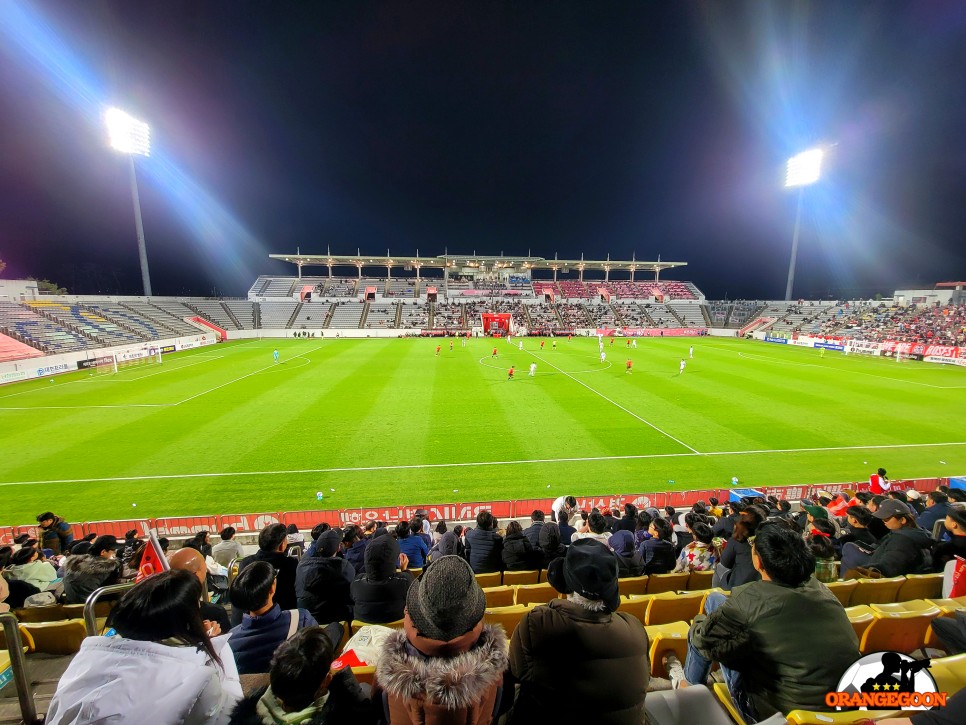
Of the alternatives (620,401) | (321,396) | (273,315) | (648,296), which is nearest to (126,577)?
(321,396)

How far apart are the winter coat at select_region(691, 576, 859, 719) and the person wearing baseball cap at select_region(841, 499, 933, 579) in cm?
392

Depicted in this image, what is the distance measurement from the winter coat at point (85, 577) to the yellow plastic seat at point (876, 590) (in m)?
8.97

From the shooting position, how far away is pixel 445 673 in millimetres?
1804

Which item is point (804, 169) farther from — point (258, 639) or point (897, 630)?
point (258, 639)

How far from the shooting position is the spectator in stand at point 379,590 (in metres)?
4.33

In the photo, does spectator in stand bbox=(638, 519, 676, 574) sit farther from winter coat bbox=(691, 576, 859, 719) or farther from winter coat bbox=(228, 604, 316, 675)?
winter coat bbox=(228, 604, 316, 675)

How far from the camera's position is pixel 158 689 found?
1949mm

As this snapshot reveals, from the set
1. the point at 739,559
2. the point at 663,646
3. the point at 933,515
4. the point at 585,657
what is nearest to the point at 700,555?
the point at 739,559

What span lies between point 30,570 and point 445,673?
7.44m

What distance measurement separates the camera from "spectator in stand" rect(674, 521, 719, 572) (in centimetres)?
661

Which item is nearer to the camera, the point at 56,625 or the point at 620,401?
the point at 56,625

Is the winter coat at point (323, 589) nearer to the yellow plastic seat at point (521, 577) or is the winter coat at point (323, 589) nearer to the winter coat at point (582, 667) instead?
the yellow plastic seat at point (521, 577)

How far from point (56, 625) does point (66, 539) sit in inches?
235

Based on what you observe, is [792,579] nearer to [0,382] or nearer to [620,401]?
[620,401]
